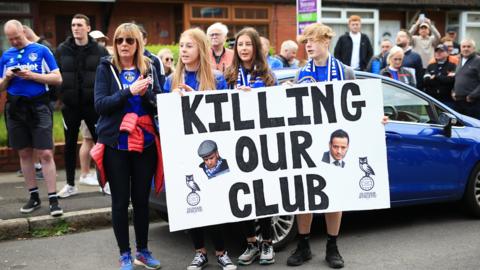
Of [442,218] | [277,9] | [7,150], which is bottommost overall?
[442,218]

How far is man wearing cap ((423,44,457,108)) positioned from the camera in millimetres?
9977

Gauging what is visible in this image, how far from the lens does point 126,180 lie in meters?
4.83

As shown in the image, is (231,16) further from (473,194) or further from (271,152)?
(271,152)

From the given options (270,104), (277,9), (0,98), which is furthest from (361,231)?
(277,9)

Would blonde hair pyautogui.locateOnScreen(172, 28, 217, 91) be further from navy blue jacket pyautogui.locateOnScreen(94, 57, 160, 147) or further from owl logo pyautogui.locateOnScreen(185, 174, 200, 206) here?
owl logo pyautogui.locateOnScreen(185, 174, 200, 206)

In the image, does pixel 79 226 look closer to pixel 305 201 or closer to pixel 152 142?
pixel 152 142

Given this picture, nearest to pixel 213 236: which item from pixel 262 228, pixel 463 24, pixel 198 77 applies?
pixel 262 228

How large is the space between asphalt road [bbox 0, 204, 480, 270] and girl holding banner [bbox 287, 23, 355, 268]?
11 centimetres

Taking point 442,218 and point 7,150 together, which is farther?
point 7,150

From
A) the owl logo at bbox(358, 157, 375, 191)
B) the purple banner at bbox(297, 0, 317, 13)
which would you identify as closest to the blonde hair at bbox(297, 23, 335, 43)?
the owl logo at bbox(358, 157, 375, 191)

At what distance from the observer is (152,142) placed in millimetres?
4887

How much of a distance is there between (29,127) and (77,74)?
112 centimetres

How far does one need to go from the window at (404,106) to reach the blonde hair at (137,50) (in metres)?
2.54

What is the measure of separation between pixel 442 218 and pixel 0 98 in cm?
963
